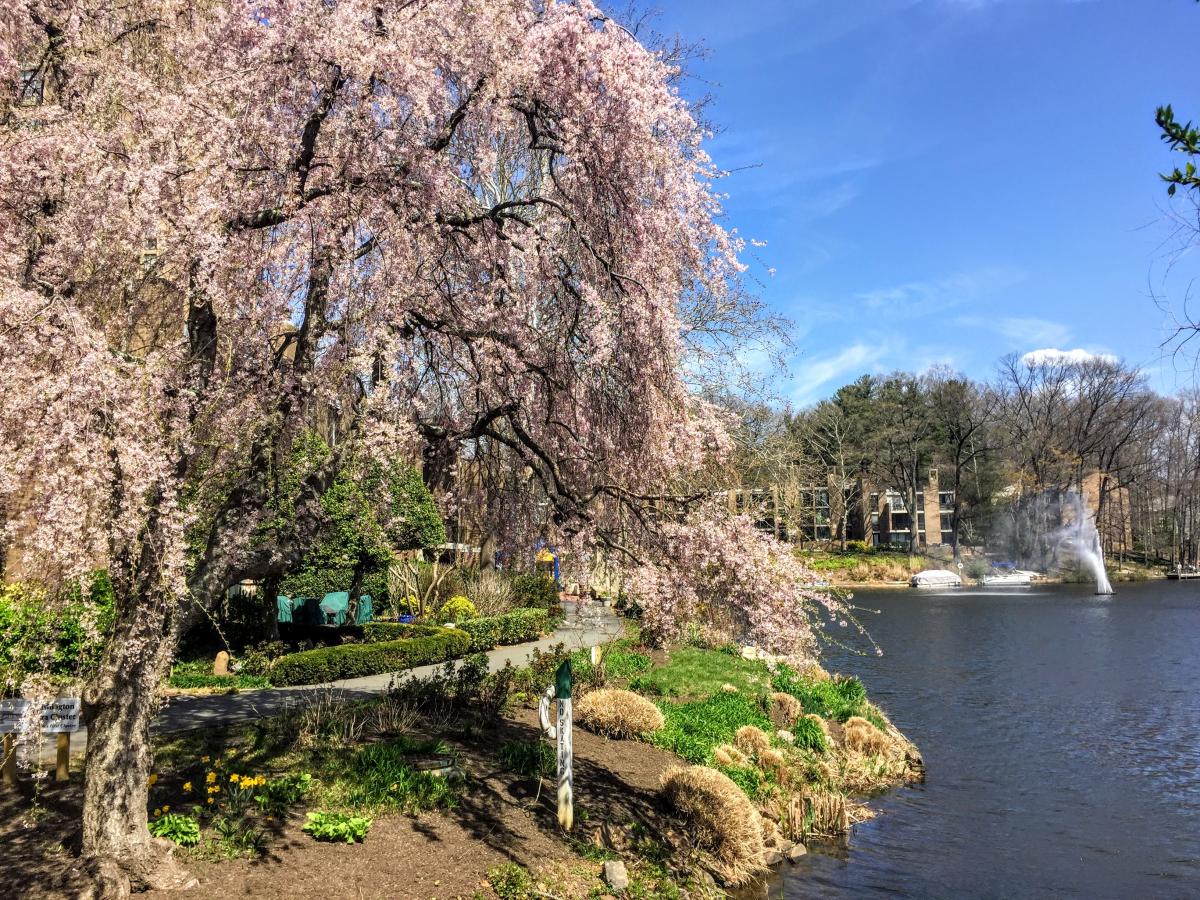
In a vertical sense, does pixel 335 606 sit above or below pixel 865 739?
above

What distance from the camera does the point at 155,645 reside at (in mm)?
6945

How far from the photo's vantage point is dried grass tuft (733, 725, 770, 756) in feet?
42.1

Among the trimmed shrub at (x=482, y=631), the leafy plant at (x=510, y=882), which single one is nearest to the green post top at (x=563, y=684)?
the leafy plant at (x=510, y=882)

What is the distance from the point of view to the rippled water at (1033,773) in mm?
11609

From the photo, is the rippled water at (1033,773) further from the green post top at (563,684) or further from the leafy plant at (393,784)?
the leafy plant at (393,784)

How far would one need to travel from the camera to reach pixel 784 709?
51.4ft

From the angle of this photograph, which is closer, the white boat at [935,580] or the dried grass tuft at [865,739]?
the dried grass tuft at [865,739]

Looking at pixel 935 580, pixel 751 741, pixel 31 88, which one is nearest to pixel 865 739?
pixel 751 741

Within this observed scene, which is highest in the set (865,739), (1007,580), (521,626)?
(521,626)

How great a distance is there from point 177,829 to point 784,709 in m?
10.8

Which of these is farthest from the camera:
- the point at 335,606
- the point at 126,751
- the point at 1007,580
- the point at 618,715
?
the point at 1007,580

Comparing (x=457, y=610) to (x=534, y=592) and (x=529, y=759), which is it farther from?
(x=529, y=759)

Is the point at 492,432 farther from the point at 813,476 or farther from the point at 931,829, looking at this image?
the point at 813,476

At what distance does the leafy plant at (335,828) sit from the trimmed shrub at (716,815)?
3.76 metres
